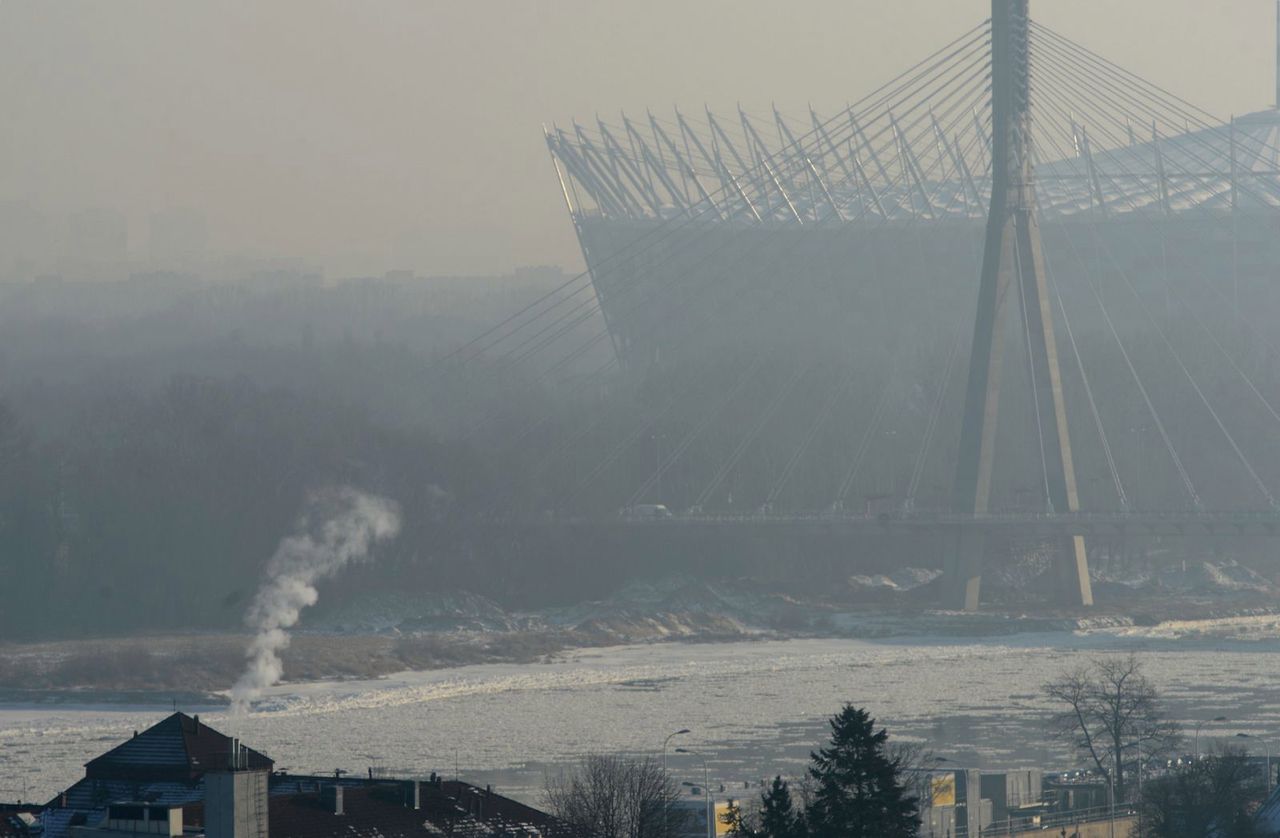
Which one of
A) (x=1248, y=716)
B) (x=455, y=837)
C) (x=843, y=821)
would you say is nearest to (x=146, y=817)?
(x=455, y=837)

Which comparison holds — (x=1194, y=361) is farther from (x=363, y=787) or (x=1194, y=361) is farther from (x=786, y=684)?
(x=363, y=787)

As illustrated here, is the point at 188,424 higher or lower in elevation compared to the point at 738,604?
higher

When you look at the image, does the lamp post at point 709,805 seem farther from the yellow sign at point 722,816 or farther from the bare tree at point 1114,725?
the bare tree at point 1114,725

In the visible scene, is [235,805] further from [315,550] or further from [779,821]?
[315,550]

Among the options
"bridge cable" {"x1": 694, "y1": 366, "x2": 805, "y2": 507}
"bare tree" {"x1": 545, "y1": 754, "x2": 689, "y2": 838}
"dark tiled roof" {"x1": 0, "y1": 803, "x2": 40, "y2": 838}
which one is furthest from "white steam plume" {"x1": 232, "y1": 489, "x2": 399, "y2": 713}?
"dark tiled roof" {"x1": 0, "y1": 803, "x2": 40, "y2": 838}

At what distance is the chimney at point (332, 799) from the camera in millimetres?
26359

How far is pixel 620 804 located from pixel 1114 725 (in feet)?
42.7

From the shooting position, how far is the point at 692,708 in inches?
1967

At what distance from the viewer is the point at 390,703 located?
5225 cm

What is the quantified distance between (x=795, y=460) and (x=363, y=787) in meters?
60.4

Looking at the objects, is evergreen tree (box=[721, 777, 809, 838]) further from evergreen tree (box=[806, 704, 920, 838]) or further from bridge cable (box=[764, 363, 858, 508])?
bridge cable (box=[764, 363, 858, 508])

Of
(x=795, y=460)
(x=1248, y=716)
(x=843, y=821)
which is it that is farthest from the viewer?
(x=795, y=460)

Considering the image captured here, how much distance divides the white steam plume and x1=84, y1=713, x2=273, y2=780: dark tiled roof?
31.4 metres

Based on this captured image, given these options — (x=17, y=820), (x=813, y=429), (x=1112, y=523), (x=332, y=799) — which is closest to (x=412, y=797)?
(x=332, y=799)
